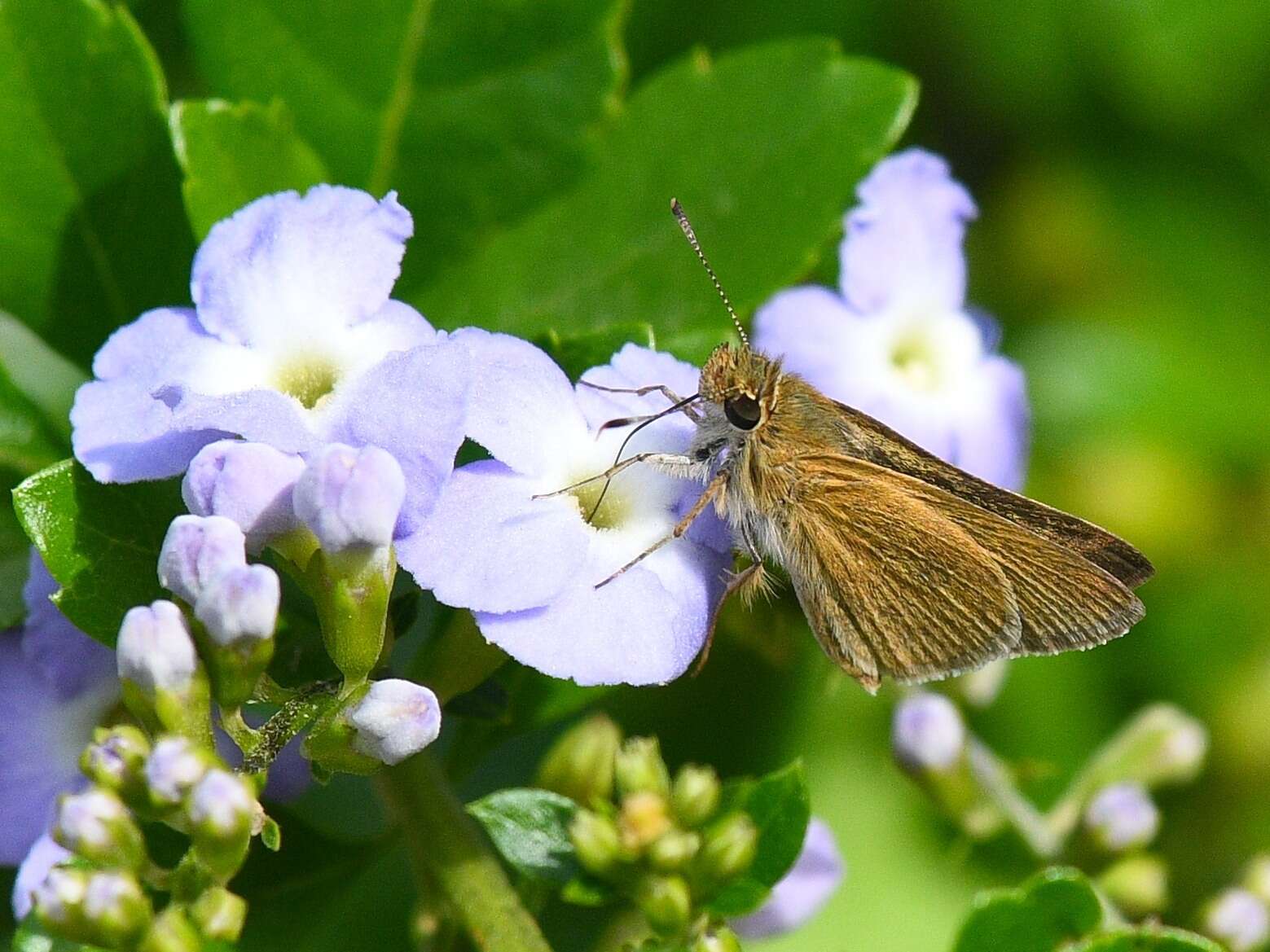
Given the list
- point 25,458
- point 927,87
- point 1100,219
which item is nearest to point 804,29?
point 927,87

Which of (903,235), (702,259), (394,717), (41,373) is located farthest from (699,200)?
(394,717)

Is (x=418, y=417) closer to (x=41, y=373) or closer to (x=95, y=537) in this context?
(x=95, y=537)

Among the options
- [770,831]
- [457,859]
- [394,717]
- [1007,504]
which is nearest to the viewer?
[394,717]

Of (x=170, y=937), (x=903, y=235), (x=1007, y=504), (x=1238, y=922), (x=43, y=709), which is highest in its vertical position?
(x=903, y=235)

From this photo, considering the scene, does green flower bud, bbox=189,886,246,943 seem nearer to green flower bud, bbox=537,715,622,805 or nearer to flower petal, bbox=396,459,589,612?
flower petal, bbox=396,459,589,612

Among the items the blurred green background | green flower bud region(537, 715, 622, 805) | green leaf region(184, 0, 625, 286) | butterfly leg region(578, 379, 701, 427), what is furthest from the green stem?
green leaf region(184, 0, 625, 286)

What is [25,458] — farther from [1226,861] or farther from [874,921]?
[1226,861]

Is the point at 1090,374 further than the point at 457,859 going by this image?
Yes
